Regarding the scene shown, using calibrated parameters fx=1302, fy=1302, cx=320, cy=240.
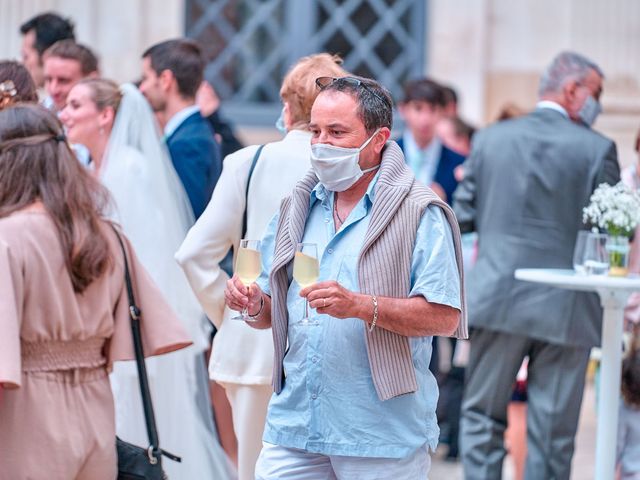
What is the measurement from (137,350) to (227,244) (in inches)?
32.5

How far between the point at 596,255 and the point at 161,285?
1.99 meters

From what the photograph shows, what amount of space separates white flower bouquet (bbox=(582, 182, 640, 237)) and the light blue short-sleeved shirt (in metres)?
1.95

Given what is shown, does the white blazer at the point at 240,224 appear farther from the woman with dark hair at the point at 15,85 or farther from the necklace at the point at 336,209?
the woman with dark hair at the point at 15,85

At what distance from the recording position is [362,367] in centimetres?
382

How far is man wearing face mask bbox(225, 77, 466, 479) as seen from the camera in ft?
12.4

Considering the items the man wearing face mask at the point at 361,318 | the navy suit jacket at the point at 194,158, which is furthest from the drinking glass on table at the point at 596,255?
the navy suit jacket at the point at 194,158

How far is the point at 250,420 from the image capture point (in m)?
4.93

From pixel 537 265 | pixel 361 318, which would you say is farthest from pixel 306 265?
pixel 537 265

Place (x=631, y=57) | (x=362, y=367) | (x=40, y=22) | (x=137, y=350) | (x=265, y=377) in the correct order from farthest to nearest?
(x=631, y=57), (x=40, y=22), (x=265, y=377), (x=137, y=350), (x=362, y=367)

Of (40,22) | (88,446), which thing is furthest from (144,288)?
(40,22)

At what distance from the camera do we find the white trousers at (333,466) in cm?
382

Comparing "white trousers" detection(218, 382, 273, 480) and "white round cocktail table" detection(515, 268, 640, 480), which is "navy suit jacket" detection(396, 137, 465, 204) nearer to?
"white round cocktail table" detection(515, 268, 640, 480)

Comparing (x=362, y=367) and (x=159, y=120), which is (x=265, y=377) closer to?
(x=362, y=367)

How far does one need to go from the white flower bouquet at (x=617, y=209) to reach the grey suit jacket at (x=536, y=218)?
421 mm
